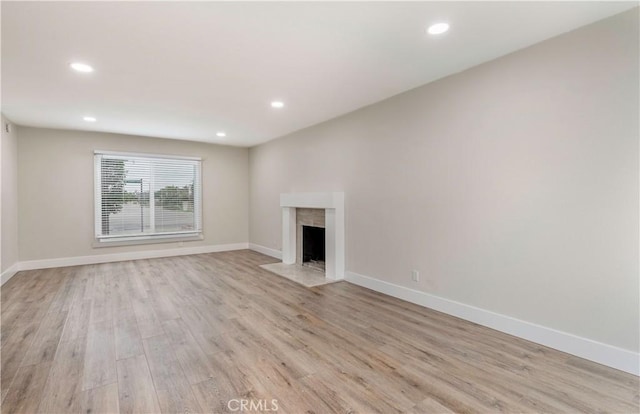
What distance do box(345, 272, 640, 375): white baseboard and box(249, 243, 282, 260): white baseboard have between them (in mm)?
3170

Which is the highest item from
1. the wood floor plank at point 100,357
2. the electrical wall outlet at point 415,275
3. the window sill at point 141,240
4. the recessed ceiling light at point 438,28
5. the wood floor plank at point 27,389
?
the recessed ceiling light at point 438,28

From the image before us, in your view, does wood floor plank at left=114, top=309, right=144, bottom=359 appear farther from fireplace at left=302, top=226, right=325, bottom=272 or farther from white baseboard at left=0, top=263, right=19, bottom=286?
fireplace at left=302, top=226, right=325, bottom=272

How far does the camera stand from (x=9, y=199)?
193 inches

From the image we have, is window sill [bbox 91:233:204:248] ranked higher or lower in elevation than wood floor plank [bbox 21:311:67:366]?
higher

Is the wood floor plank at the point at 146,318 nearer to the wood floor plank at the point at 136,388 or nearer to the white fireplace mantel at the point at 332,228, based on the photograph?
the wood floor plank at the point at 136,388

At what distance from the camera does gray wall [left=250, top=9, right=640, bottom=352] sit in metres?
2.28

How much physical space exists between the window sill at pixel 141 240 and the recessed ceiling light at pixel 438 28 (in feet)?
21.2

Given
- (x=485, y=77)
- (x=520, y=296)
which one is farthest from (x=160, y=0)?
(x=520, y=296)

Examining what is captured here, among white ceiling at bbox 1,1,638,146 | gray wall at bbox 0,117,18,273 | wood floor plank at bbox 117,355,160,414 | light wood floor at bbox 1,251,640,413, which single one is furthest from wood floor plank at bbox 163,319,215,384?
gray wall at bbox 0,117,18,273

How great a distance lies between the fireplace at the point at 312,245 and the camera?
19.5 ft

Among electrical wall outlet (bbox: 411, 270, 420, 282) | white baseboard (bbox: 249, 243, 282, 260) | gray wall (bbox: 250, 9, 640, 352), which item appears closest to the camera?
gray wall (bbox: 250, 9, 640, 352)

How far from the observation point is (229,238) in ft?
25.2

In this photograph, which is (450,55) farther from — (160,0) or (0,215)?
(0,215)

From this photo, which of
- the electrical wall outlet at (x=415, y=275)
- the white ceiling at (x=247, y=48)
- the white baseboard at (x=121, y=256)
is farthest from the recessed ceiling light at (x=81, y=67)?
the white baseboard at (x=121, y=256)
